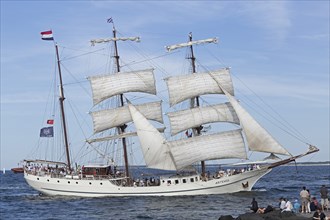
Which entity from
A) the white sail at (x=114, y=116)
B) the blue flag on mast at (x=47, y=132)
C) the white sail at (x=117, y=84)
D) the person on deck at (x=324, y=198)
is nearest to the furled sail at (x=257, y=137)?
the white sail at (x=114, y=116)

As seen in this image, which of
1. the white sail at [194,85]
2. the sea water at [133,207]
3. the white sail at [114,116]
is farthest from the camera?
the white sail at [114,116]

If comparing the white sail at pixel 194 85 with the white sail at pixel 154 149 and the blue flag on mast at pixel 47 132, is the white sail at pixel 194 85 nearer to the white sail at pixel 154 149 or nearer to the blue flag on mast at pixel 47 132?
the white sail at pixel 154 149

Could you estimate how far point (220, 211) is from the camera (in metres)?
52.8

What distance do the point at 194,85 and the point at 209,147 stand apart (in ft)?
29.4

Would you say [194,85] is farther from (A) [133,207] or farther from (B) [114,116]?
(A) [133,207]

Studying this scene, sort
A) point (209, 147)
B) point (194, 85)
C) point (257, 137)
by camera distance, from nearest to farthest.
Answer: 1. point (257, 137)
2. point (209, 147)
3. point (194, 85)

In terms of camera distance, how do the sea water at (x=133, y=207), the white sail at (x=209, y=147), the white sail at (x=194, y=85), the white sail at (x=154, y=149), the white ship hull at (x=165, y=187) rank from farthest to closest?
1. the white sail at (x=194, y=85)
2. the white sail at (x=154, y=149)
3. the white sail at (x=209, y=147)
4. the white ship hull at (x=165, y=187)
5. the sea water at (x=133, y=207)

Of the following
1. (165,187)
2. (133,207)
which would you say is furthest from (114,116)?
(133,207)

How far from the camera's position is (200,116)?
74688mm

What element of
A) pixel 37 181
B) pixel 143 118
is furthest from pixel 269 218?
pixel 37 181

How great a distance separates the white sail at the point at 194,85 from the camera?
7638cm

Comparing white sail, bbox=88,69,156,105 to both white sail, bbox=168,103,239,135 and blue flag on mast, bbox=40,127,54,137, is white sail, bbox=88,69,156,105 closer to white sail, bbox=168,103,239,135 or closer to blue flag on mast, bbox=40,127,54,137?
blue flag on mast, bbox=40,127,54,137

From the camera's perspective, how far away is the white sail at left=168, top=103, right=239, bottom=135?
2921 inches

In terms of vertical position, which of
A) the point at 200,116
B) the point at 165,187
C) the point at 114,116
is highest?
the point at 114,116
